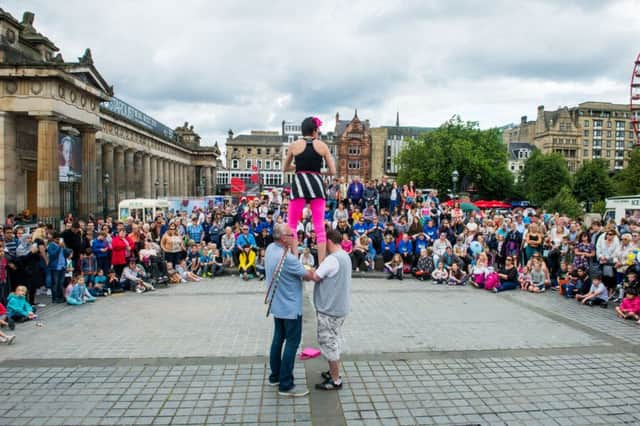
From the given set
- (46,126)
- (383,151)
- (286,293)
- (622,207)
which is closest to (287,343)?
(286,293)

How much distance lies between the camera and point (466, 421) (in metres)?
4.79

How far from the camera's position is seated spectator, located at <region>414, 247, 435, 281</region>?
14633mm

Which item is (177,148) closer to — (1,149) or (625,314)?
(1,149)

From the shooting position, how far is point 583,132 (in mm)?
106188

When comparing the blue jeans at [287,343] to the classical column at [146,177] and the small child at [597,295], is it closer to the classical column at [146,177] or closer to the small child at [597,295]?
the small child at [597,295]

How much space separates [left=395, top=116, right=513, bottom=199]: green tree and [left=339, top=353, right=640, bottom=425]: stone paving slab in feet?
183

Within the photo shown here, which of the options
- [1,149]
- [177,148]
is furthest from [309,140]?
[177,148]

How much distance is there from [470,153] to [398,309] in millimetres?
55394

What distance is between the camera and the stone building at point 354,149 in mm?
93938

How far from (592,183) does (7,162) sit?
234 feet

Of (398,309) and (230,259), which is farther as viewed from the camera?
(230,259)

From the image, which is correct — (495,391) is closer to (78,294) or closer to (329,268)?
(329,268)

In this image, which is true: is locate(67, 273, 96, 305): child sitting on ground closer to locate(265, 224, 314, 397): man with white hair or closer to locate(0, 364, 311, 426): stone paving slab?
locate(0, 364, 311, 426): stone paving slab

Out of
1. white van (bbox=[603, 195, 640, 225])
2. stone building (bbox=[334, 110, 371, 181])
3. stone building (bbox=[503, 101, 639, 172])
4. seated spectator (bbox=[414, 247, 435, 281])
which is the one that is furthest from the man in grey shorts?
stone building (bbox=[503, 101, 639, 172])
